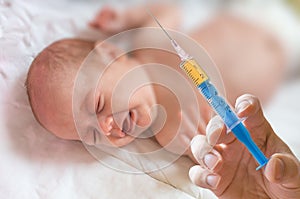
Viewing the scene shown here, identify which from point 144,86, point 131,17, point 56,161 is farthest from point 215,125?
point 131,17

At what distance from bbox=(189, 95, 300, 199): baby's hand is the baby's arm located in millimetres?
456

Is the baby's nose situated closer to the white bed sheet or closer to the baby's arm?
the white bed sheet

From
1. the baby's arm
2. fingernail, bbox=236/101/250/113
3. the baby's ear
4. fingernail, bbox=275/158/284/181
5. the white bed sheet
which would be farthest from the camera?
the baby's arm

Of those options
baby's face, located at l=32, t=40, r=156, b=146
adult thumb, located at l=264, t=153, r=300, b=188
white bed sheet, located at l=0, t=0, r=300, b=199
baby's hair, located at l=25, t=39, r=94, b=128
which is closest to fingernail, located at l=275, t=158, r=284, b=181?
adult thumb, located at l=264, t=153, r=300, b=188

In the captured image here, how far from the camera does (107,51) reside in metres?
1.07

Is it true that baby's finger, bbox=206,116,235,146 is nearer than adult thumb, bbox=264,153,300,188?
No

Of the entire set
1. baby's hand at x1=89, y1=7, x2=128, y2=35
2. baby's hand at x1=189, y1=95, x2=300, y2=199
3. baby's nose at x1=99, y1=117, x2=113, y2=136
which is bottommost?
baby's hand at x1=189, y1=95, x2=300, y2=199

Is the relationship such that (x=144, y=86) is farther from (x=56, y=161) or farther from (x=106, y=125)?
(x=56, y=161)

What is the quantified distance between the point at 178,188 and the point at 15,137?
0.37 meters

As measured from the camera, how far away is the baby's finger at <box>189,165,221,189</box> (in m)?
0.79

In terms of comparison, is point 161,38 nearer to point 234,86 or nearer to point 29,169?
point 234,86

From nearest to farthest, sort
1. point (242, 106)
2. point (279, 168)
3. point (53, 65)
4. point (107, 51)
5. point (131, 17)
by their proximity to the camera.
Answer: point (279, 168) < point (242, 106) < point (53, 65) < point (107, 51) < point (131, 17)

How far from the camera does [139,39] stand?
1152mm

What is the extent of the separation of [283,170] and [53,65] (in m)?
0.52
